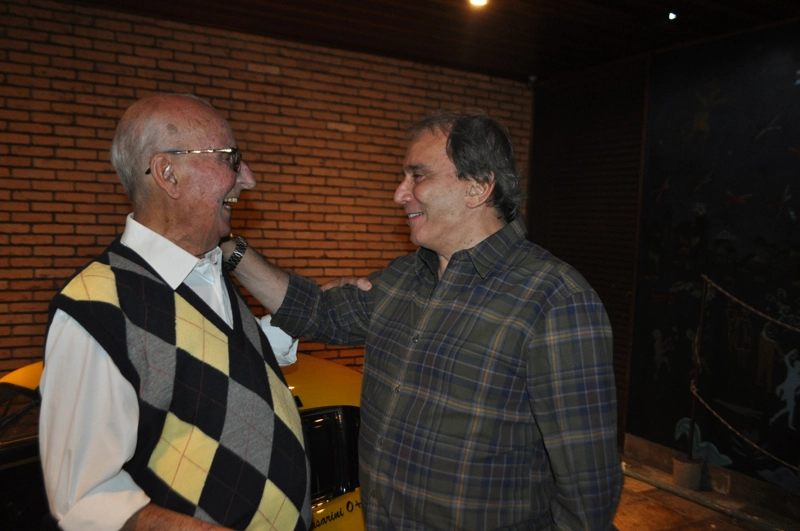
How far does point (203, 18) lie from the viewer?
5.19 m

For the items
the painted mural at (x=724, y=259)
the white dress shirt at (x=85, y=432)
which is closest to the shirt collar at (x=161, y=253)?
the white dress shirt at (x=85, y=432)

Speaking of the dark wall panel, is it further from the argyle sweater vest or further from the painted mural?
the argyle sweater vest

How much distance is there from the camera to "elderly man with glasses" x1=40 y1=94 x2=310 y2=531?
45.7 inches

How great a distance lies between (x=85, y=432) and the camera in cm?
115

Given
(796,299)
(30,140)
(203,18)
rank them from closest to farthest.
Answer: (796,299)
(30,140)
(203,18)

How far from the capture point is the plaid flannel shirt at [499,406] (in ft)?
5.02

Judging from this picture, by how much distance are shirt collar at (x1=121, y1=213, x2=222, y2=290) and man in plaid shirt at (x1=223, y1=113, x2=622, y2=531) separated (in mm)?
653

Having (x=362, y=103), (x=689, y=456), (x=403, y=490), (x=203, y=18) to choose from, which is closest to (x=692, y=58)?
(x=362, y=103)

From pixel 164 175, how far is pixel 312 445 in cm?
159

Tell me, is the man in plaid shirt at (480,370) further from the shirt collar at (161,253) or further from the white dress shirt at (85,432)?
the white dress shirt at (85,432)

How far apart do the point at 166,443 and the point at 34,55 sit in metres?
4.75

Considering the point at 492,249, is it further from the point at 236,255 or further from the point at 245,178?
the point at 236,255

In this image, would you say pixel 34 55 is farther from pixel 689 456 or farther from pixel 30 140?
pixel 689 456

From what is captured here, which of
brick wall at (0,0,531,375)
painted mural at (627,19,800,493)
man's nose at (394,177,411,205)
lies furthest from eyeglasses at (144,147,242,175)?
painted mural at (627,19,800,493)
